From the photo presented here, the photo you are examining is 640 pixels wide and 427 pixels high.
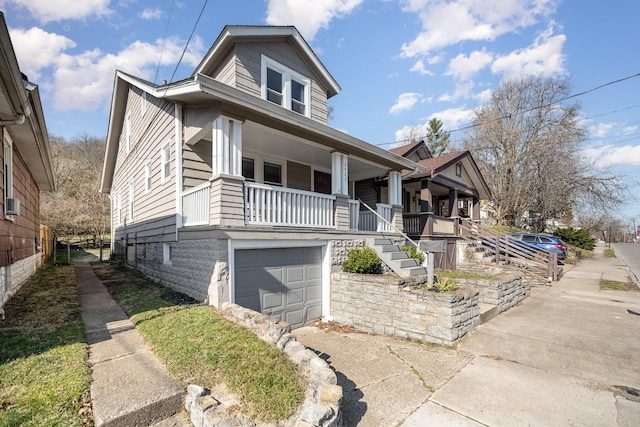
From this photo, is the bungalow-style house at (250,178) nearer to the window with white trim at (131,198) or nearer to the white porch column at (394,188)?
the white porch column at (394,188)

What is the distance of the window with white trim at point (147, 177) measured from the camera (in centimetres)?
918

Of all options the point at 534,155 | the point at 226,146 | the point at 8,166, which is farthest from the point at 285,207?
the point at 534,155

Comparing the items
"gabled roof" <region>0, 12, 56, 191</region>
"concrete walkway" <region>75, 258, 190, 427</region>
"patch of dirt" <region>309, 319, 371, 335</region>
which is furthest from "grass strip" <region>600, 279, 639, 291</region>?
"gabled roof" <region>0, 12, 56, 191</region>

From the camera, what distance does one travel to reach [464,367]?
14.7ft

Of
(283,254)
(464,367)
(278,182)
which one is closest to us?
(464,367)

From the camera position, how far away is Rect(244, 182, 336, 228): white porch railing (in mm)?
6164

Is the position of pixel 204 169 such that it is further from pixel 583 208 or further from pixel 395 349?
pixel 583 208

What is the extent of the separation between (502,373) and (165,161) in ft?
27.7

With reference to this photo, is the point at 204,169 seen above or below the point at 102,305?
above

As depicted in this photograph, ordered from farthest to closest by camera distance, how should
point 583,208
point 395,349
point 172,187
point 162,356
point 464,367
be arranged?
point 583,208, point 172,187, point 395,349, point 464,367, point 162,356

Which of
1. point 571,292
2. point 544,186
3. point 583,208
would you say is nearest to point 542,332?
point 571,292

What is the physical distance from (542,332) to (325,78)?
949 cm

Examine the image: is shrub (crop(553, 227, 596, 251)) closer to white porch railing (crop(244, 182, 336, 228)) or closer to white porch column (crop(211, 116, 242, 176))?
white porch railing (crop(244, 182, 336, 228))

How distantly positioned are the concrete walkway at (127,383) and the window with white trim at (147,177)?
5.30 meters
